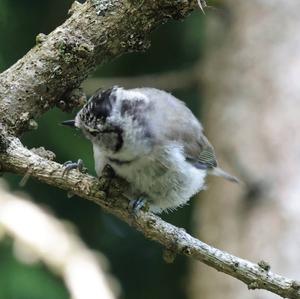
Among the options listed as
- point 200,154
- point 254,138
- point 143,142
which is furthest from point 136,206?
point 254,138

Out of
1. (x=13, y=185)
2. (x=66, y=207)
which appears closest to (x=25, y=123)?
(x=13, y=185)

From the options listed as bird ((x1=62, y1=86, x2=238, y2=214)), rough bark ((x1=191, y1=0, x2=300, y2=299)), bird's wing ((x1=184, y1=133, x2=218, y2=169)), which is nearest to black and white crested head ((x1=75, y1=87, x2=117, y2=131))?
bird ((x1=62, y1=86, x2=238, y2=214))

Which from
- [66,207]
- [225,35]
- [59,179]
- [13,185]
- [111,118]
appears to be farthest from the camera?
[225,35]

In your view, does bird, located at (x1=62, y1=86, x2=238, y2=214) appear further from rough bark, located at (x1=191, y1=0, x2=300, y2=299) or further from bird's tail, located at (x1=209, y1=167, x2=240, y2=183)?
rough bark, located at (x1=191, y1=0, x2=300, y2=299)

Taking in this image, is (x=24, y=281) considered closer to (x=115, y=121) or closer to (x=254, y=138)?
(x=115, y=121)

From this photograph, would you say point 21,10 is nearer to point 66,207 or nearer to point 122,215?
point 66,207

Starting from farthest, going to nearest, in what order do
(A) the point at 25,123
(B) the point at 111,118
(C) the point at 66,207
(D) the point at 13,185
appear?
(C) the point at 66,207 → (D) the point at 13,185 → (B) the point at 111,118 → (A) the point at 25,123
